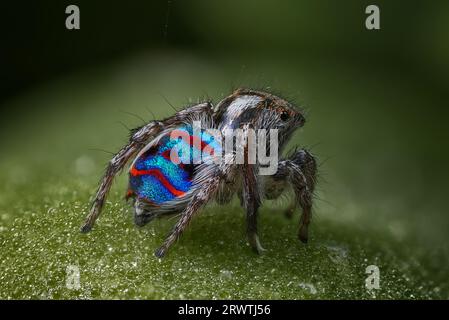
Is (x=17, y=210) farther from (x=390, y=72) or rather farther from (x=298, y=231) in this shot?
(x=390, y=72)

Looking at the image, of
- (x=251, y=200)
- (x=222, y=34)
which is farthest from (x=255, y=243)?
(x=222, y=34)

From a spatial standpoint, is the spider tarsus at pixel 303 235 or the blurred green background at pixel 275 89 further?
the blurred green background at pixel 275 89

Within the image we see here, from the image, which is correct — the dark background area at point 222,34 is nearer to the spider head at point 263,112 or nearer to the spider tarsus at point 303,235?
the spider head at point 263,112

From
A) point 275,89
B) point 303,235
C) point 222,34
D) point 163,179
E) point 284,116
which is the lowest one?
point 303,235

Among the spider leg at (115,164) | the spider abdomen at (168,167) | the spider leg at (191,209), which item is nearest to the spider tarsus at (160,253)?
the spider leg at (191,209)

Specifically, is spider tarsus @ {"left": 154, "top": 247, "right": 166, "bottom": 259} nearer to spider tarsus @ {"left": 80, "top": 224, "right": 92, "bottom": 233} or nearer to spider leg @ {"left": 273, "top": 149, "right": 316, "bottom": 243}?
spider tarsus @ {"left": 80, "top": 224, "right": 92, "bottom": 233}

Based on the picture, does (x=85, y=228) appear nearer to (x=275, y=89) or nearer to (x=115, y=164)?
(x=115, y=164)

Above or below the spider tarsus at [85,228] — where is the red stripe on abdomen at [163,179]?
above
